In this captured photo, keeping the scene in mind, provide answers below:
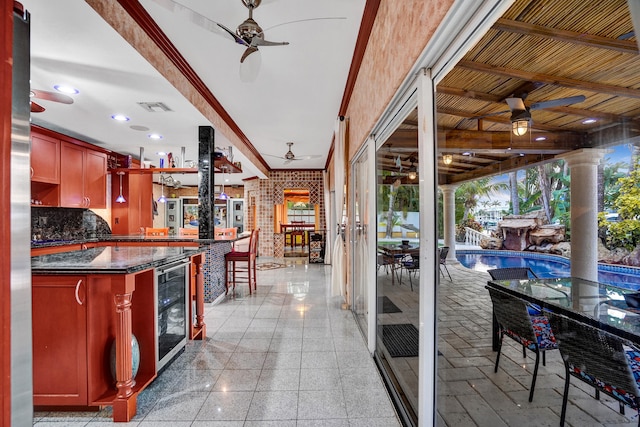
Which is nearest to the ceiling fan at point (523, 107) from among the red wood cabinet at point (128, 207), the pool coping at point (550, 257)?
the pool coping at point (550, 257)

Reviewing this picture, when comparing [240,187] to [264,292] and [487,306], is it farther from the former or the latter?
[487,306]

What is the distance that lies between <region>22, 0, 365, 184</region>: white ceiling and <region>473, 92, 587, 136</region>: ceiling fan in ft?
5.35

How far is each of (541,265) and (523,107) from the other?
0.50 meters

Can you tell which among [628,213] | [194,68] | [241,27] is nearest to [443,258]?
[628,213]

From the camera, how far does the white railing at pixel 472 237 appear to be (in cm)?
122

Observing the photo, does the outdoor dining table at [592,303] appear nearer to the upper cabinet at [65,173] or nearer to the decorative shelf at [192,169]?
the decorative shelf at [192,169]

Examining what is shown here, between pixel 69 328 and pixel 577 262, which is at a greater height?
pixel 577 262

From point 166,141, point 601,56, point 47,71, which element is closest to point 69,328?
point 47,71

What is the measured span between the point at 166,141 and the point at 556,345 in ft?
18.8

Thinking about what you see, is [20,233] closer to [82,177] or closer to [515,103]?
[515,103]

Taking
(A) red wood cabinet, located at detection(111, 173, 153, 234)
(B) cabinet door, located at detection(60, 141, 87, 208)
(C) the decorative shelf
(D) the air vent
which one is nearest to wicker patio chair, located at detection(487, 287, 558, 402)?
(D) the air vent

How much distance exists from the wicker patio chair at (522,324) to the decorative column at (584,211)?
66 cm

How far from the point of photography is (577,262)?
0.73 metres

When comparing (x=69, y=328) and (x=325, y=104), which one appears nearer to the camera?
(x=69, y=328)
